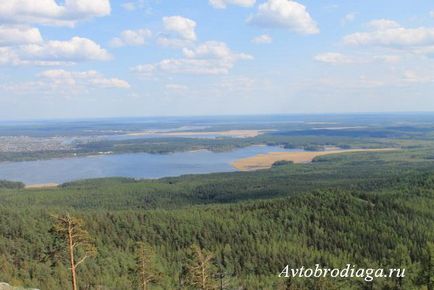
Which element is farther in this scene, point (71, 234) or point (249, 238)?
point (249, 238)

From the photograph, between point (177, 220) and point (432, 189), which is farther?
point (432, 189)

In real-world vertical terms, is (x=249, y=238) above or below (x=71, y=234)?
below

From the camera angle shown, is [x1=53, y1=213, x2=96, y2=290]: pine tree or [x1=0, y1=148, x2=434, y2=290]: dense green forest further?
[x1=0, y1=148, x2=434, y2=290]: dense green forest

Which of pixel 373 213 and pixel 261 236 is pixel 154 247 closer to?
pixel 261 236

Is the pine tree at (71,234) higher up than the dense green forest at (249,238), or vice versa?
the pine tree at (71,234)

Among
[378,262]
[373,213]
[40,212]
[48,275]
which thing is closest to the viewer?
[48,275]

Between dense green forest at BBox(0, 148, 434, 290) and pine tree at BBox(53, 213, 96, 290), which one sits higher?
pine tree at BBox(53, 213, 96, 290)

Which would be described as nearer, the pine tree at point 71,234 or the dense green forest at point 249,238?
the pine tree at point 71,234

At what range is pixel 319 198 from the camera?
453 ft

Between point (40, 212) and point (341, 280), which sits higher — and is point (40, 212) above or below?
above

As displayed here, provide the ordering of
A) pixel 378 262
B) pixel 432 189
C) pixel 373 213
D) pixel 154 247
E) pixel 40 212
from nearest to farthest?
pixel 378 262 < pixel 154 247 < pixel 40 212 < pixel 373 213 < pixel 432 189

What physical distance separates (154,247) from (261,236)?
83.0 ft

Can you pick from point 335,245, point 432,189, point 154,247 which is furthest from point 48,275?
point 432,189

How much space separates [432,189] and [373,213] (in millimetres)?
34875
